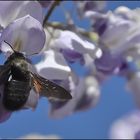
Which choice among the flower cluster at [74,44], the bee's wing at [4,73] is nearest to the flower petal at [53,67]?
the flower cluster at [74,44]

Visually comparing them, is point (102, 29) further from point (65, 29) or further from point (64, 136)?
point (64, 136)

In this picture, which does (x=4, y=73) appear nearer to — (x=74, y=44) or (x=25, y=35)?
(x=25, y=35)

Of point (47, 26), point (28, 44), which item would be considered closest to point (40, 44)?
point (28, 44)

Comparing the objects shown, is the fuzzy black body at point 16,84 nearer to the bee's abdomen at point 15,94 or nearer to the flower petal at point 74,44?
the bee's abdomen at point 15,94

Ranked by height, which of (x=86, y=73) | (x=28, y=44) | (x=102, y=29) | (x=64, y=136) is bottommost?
(x=64, y=136)

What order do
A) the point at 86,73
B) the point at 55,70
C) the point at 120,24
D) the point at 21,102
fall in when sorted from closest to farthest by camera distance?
1. the point at 21,102
2. the point at 55,70
3. the point at 120,24
4. the point at 86,73

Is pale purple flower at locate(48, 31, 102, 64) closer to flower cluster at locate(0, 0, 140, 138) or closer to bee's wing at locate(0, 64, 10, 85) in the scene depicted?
flower cluster at locate(0, 0, 140, 138)
